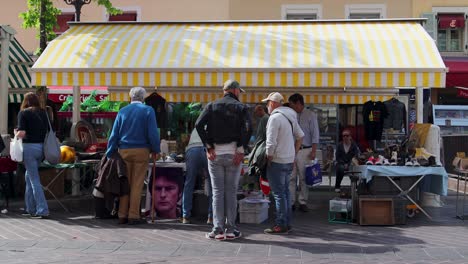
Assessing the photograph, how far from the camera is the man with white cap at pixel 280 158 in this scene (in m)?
7.66

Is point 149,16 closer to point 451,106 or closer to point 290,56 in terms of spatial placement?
point 451,106

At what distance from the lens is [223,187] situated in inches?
293

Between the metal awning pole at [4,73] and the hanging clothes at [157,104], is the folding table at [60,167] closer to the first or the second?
the metal awning pole at [4,73]

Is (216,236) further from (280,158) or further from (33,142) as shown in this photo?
(33,142)

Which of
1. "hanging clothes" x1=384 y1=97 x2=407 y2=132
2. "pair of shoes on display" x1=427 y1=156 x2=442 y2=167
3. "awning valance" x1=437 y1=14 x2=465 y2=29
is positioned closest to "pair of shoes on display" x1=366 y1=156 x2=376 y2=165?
"pair of shoes on display" x1=427 y1=156 x2=442 y2=167

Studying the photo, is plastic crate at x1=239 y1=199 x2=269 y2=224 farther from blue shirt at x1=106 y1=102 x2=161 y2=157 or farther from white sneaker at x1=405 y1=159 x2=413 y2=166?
white sneaker at x1=405 y1=159 x2=413 y2=166

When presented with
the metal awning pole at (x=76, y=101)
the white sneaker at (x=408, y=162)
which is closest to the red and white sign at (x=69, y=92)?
the metal awning pole at (x=76, y=101)

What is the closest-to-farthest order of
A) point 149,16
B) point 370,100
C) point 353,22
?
point 353,22, point 370,100, point 149,16

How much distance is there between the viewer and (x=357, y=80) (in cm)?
934

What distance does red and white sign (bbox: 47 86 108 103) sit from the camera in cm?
1614

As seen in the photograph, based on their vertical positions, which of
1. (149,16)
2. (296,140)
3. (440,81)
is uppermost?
(149,16)

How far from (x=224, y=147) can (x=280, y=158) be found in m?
0.74

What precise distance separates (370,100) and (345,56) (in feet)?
14.4

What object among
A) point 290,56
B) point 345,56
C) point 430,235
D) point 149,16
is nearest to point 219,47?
point 290,56
